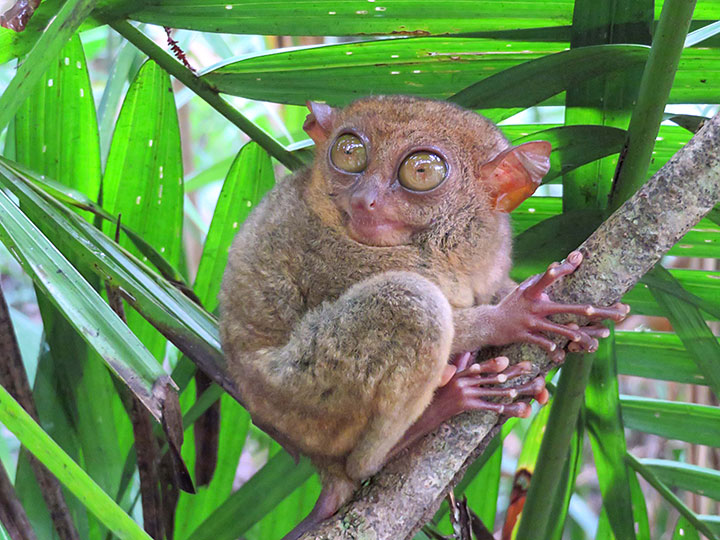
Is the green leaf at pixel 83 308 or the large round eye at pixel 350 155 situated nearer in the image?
the green leaf at pixel 83 308

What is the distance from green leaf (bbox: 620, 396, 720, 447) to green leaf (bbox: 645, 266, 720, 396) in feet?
1.00

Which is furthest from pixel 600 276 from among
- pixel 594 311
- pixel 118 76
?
pixel 118 76

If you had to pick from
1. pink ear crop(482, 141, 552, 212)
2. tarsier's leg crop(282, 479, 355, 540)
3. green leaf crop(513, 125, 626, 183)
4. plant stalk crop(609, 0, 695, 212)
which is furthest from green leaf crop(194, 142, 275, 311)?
plant stalk crop(609, 0, 695, 212)

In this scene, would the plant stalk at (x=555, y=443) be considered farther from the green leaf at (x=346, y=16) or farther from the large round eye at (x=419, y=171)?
the green leaf at (x=346, y=16)

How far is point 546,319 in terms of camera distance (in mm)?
1858

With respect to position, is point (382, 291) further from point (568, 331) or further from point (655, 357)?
point (655, 357)

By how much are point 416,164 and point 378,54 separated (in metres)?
0.49

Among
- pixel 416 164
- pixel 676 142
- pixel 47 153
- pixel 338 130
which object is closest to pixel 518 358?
pixel 416 164

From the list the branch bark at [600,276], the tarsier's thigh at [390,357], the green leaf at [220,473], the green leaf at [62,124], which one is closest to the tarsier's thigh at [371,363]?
the tarsier's thigh at [390,357]

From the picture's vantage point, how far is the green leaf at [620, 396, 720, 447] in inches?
96.0

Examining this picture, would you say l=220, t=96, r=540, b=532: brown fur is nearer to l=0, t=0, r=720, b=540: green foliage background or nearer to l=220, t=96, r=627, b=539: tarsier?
l=220, t=96, r=627, b=539: tarsier

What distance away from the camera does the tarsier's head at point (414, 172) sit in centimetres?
209

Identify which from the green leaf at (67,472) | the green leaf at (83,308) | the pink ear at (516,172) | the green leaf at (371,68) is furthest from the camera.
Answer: the green leaf at (371,68)

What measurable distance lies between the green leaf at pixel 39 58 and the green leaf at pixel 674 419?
1947 mm
